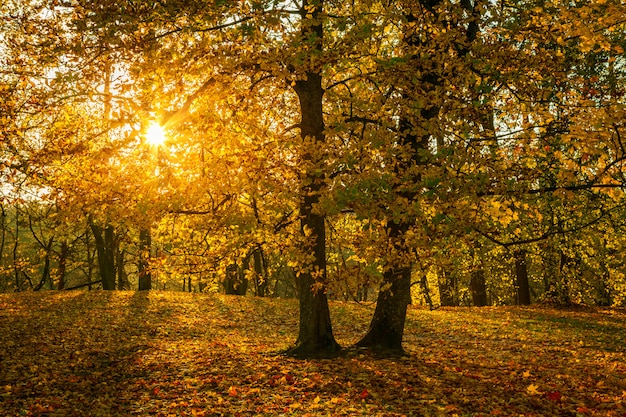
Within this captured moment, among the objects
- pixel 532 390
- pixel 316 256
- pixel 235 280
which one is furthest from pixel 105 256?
pixel 532 390

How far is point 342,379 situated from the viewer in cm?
948

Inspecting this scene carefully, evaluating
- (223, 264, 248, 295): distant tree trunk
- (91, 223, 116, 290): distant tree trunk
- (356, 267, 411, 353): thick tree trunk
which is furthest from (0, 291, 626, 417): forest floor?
(91, 223, 116, 290): distant tree trunk

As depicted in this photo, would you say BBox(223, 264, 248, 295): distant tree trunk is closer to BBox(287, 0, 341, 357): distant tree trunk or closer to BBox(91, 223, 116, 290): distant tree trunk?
BBox(287, 0, 341, 357): distant tree trunk

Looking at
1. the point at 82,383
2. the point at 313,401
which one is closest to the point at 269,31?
the point at 313,401

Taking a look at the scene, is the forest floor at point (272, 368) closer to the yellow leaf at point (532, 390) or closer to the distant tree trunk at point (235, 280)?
the yellow leaf at point (532, 390)

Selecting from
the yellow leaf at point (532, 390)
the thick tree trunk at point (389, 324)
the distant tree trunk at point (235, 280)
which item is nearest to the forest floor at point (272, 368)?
the yellow leaf at point (532, 390)

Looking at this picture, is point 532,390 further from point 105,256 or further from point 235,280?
point 105,256

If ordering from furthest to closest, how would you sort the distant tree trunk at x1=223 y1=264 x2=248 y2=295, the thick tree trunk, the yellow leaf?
the thick tree trunk → the distant tree trunk at x1=223 y1=264 x2=248 y2=295 → the yellow leaf

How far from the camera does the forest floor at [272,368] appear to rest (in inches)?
321

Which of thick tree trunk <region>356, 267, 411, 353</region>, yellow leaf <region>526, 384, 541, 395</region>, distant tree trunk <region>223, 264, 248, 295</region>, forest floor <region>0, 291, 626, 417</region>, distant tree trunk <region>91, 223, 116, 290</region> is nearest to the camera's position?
forest floor <region>0, 291, 626, 417</region>

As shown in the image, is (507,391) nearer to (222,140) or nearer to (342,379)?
(342,379)

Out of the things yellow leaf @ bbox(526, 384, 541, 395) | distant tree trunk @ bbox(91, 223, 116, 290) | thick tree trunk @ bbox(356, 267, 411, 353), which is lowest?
yellow leaf @ bbox(526, 384, 541, 395)

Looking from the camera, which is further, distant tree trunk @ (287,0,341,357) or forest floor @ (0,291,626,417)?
distant tree trunk @ (287,0,341,357)

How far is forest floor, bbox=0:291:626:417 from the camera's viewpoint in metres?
8.16
